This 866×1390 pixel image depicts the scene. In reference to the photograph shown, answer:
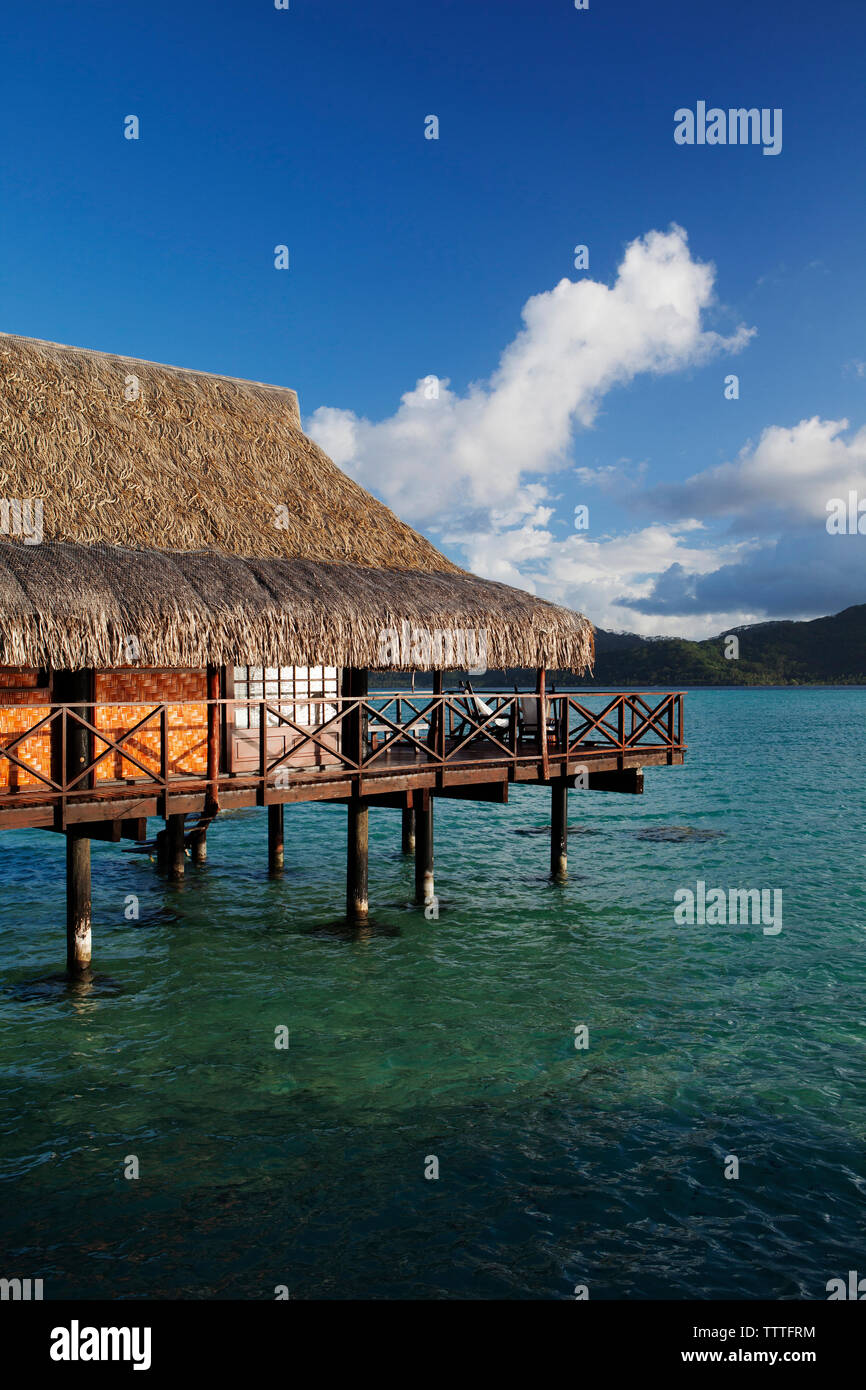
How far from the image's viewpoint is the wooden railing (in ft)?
41.3

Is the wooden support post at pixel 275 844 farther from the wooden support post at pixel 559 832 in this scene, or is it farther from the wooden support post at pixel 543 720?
the wooden support post at pixel 543 720

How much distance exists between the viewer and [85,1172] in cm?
903

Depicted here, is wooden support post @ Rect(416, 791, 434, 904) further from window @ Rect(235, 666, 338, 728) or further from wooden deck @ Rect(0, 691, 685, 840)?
window @ Rect(235, 666, 338, 728)

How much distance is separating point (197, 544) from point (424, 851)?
7.14m

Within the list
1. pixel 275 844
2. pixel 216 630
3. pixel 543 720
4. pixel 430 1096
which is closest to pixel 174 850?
pixel 275 844

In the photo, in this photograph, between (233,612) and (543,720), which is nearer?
(233,612)

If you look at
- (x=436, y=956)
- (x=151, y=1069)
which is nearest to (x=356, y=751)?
(x=436, y=956)

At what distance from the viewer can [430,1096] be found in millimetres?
10578

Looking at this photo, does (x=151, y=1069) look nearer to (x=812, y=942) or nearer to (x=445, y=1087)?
(x=445, y=1087)

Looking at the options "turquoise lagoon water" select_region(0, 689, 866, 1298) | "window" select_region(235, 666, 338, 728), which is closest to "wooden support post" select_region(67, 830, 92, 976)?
"turquoise lagoon water" select_region(0, 689, 866, 1298)

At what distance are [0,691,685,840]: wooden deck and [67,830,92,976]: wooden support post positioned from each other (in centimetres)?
39

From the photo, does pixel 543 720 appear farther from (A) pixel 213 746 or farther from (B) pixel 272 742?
(A) pixel 213 746

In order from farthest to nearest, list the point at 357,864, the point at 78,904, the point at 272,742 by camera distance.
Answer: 1. the point at 357,864
2. the point at 272,742
3. the point at 78,904
